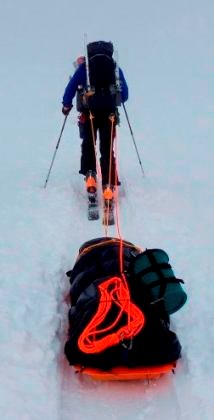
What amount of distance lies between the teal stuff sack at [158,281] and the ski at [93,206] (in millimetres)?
2838

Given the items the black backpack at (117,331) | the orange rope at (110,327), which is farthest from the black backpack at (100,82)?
the orange rope at (110,327)

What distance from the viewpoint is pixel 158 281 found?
442 cm

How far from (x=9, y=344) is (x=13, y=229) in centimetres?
242

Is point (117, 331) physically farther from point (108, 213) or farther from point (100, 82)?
point (100, 82)

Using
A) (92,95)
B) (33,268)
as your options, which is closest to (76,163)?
(92,95)

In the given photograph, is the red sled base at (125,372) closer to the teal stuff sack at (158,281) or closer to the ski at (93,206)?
the teal stuff sack at (158,281)

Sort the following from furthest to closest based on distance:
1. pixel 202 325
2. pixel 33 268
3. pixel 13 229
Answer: pixel 13 229, pixel 33 268, pixel 202 325

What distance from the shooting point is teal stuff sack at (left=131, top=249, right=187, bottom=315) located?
4.39 meters

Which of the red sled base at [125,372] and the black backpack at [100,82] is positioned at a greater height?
the black backpack at [100,82]

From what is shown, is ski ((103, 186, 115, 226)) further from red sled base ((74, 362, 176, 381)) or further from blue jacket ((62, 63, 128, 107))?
red sled base ((74, 362, 176, 381))

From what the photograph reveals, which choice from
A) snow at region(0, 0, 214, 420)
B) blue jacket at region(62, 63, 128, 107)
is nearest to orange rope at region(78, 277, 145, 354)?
snow at region(0, 0, 214, 420)

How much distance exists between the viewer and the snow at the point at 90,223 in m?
4.36

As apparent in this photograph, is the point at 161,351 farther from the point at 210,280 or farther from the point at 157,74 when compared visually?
the point at 157,74

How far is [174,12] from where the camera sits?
2320 centimetres
